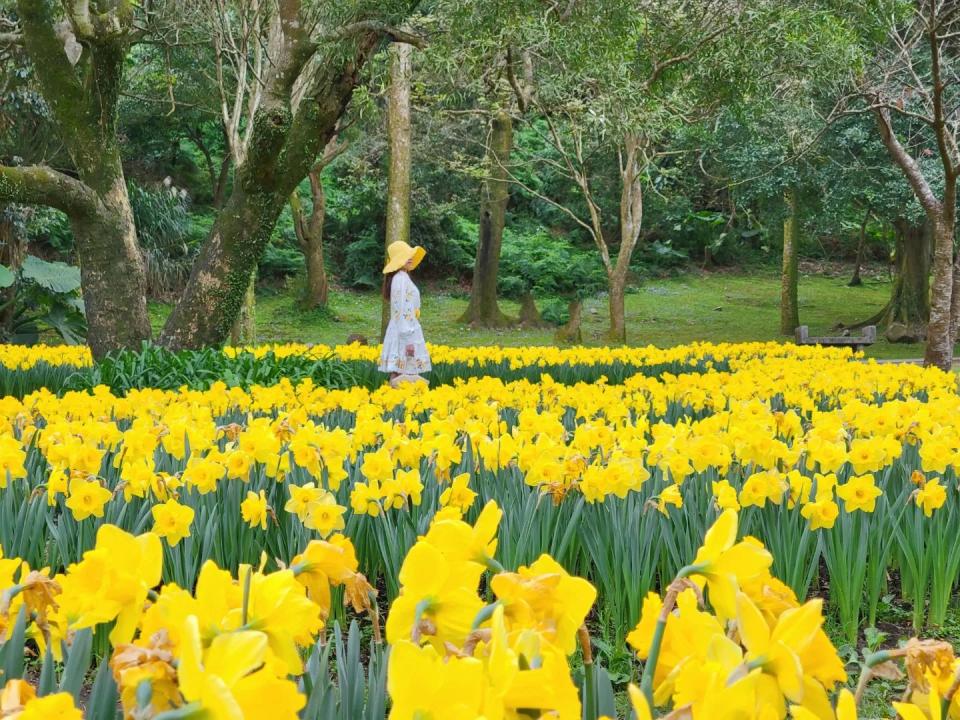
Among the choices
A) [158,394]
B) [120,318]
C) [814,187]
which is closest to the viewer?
[158,394]

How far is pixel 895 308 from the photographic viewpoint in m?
18.8

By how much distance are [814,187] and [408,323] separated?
12742 mm

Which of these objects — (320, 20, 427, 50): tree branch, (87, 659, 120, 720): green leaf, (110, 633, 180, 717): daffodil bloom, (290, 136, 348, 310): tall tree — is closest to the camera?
(110, 633, 180, 717): daffodil bloom

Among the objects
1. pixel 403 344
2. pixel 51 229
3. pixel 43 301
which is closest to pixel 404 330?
pixel 403 344

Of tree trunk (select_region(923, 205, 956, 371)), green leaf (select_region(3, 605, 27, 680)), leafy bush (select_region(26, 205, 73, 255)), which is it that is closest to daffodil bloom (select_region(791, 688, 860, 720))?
green leaf (select_region(3, 605, 27, 680))

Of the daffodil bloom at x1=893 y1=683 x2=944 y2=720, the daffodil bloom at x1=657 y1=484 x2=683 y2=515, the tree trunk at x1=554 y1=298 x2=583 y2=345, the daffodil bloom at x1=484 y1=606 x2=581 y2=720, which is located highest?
the daffodil bloom at x1=484 y1=606 x2=581 y2=720

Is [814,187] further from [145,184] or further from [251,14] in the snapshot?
[145,184]

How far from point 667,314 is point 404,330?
17529 mm

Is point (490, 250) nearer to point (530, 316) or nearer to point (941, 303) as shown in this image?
point (530, 316)

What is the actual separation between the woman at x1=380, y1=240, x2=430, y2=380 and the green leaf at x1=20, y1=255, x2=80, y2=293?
1147cm

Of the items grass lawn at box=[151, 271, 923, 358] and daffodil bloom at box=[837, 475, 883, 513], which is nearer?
daffodil bloom at box=[837, 475, 883, 513]

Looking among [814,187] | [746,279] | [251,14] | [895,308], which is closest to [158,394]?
[251,14]

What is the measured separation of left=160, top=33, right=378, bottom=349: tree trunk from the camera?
313 inches

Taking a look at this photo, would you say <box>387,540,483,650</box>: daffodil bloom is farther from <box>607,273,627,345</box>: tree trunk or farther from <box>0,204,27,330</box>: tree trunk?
<box>0,204,27,330</box>: tree trunk
